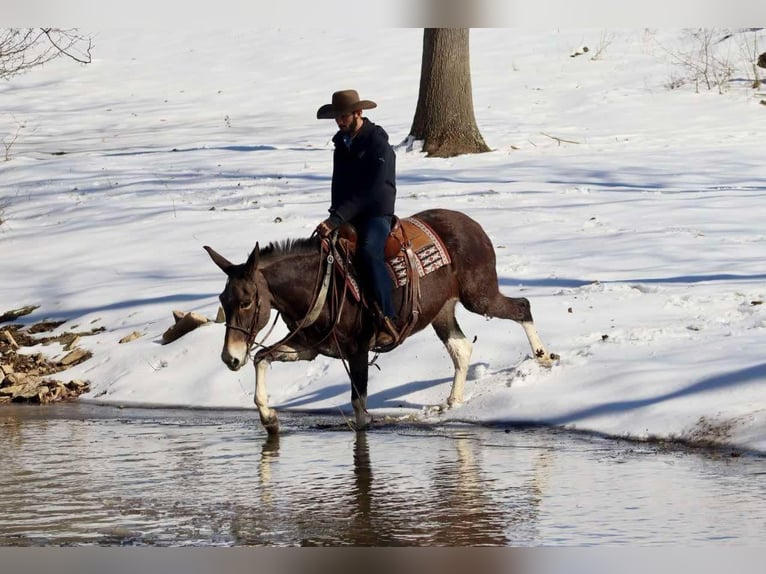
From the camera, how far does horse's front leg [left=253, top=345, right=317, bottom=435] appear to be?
9555mm

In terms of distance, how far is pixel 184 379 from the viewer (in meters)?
11.7

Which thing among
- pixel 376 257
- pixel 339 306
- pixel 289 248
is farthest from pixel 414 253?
pixel 289 248

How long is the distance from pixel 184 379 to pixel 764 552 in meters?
5.95

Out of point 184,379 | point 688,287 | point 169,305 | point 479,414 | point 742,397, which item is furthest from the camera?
point 169,305

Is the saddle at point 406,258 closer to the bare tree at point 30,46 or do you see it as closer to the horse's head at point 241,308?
the horse's head at point 241,308

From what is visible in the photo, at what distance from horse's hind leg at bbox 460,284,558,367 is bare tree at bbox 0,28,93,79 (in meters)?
4.01

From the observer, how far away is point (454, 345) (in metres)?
10.5

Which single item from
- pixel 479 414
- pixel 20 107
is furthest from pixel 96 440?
pixel 20 107

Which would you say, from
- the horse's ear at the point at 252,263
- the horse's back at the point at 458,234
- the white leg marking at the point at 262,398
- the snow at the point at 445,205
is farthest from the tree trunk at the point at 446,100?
the horse's ear at the point at 252,263

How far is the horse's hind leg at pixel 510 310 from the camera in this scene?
10.7 m

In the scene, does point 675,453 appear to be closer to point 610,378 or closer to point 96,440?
point 610,378

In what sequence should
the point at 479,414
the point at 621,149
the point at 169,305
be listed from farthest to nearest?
1. the point at 621,149
2. the point at 169,305
3. the point at 479,414

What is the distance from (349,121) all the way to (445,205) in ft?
25.0

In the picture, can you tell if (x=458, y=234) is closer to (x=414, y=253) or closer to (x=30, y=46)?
(x=414, y=253)
